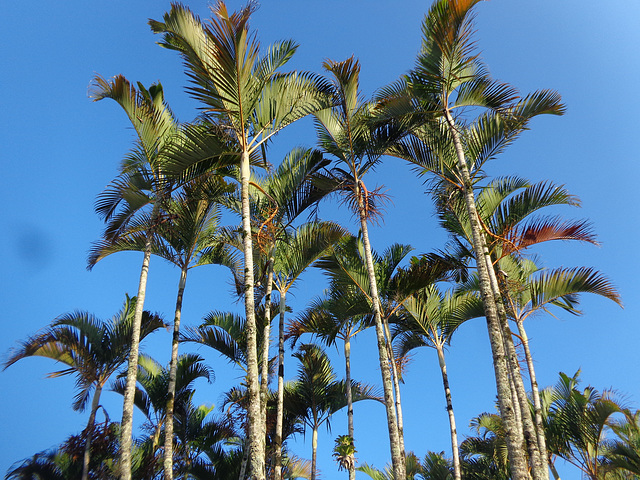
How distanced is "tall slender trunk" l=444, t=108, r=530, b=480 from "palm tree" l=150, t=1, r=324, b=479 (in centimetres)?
322

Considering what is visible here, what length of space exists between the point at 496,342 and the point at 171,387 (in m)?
6.27

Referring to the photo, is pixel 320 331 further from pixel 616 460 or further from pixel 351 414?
pixel 616 460

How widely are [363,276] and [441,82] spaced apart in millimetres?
4554

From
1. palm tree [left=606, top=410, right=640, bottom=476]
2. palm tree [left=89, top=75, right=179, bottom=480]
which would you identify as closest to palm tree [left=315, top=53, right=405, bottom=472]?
palm tree [left=89, top=75, right=179, bottom=480]

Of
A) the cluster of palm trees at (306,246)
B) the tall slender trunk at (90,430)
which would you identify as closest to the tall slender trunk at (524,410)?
the cluster of palm trees at (306,246)

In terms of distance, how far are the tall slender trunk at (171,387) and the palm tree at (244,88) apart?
2221mm

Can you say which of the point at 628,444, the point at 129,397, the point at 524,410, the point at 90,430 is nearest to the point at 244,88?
the point at 129,397

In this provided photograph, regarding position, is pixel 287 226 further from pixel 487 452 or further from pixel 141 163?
Answer: pixel 487 452

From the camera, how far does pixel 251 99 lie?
290 inches

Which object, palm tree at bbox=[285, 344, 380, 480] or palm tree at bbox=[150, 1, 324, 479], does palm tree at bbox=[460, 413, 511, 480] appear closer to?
palm tree at bbox=[285, 344, 380, 480]

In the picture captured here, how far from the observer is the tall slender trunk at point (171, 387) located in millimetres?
7945

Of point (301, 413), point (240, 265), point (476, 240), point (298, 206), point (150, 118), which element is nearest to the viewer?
point (476, 240)

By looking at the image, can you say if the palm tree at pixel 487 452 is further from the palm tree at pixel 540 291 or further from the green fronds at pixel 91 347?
the green fronds at pixel 91 347

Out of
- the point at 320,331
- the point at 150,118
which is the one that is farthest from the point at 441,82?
the point at 320,331
